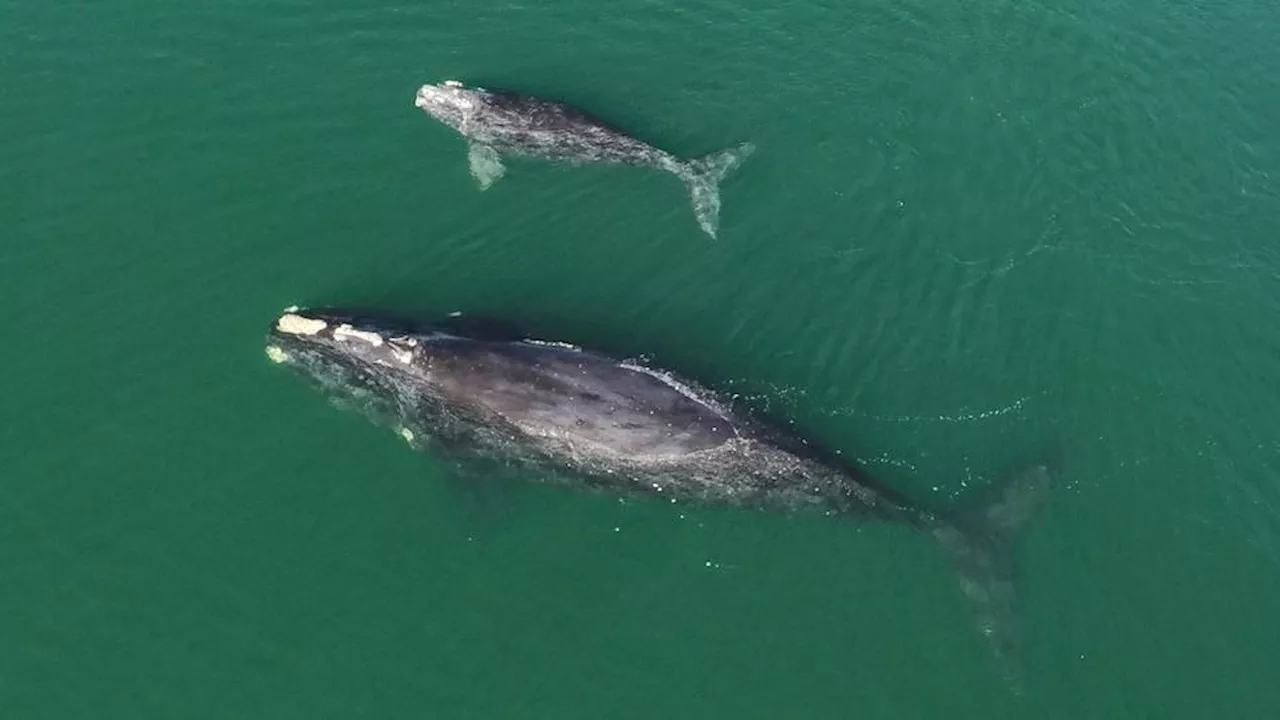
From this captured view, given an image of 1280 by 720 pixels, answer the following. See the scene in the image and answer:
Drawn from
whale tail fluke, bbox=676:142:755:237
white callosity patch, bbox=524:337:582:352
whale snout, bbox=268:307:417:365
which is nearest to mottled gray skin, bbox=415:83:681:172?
whale tail fluke, bbox=676:142:755:237

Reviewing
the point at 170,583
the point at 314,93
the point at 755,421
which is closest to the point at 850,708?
the point at 755,421

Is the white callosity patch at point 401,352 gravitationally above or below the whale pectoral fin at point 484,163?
below

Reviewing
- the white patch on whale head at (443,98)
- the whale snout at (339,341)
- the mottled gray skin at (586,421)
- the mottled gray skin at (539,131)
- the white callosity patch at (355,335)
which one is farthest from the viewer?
the white patch on whale head at (443,98)

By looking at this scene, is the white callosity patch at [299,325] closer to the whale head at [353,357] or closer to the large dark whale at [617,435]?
the whale head at [353,357]

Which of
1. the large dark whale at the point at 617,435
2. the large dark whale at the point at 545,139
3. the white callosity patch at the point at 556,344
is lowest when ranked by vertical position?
the large dark whale at the point at 617,435

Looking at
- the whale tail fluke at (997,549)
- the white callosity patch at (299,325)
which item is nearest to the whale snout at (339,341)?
the white callosity patch at (299,325)

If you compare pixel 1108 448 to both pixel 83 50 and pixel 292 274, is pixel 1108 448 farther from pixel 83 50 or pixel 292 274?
pixel 83 50

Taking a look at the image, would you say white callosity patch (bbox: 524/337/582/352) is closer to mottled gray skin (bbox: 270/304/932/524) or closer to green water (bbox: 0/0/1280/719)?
mottled gray skin (bbox: 270/304/932/524)
